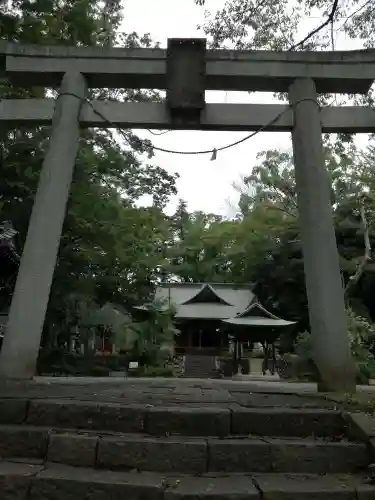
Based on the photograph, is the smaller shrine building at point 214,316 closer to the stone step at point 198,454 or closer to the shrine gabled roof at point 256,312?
the shrine gabled roof at point 256,312

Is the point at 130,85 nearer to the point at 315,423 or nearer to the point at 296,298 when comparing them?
the point at 315,423

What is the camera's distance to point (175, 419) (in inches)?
117

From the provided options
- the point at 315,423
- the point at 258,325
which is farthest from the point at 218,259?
the point at 315,423

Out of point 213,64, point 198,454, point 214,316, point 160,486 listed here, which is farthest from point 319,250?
point 214,316

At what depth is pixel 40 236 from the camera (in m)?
4.95

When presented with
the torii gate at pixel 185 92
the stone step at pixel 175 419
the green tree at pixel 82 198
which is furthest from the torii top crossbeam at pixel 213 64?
the stone step at pixel 175 419

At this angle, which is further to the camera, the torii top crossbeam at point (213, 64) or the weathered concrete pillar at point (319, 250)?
the torii top crossbeam at point (213, 64)

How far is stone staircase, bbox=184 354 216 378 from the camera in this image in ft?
66.7

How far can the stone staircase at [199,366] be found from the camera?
2033 centimetres

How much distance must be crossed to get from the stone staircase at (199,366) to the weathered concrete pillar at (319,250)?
15949mm

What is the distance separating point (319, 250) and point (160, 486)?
3.17 meters

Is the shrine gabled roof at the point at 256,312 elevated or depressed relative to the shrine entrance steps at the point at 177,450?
elevated

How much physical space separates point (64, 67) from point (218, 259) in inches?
1135

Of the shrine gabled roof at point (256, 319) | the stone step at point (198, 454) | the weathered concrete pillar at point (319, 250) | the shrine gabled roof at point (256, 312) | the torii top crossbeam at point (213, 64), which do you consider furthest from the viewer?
the shrine gabled roof at point (256, 312)
